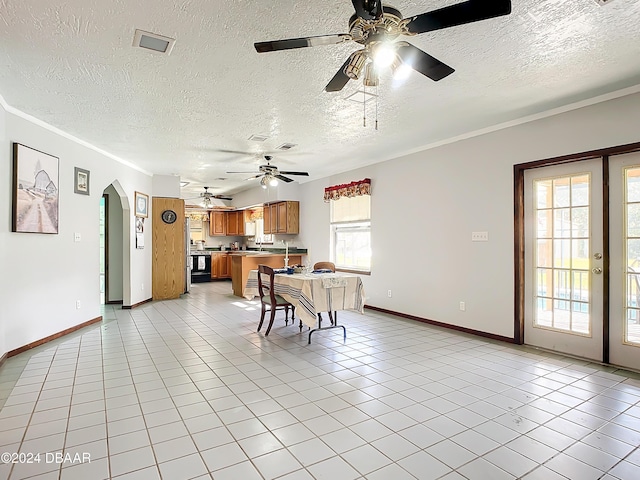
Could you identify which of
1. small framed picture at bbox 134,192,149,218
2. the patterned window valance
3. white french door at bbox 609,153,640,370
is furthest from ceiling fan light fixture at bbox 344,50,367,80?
small framed picture at bbox 134,192,149,218

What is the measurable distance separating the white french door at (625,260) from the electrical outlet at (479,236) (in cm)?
124

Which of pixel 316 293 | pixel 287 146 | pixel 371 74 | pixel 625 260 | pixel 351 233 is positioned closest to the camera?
pixel 371 74

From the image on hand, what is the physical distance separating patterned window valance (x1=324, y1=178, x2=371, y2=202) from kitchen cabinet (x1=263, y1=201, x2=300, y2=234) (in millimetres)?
1230

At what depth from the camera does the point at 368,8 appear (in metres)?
1.58

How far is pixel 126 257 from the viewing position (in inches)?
242

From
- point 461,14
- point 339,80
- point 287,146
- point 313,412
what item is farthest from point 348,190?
point 461,14

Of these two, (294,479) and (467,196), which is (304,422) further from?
(467,196)

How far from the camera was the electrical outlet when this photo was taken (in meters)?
4.35

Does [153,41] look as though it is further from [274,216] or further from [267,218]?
[267,218]

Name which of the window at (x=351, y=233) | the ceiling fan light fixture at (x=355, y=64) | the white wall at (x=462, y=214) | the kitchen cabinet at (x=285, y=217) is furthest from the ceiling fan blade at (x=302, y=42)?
the kitchen cabinet at (x=285, y=217)

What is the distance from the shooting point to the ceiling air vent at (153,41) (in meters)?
2.30

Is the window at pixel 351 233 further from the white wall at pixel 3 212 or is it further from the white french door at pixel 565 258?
Answer: the white wall at pixel 3 212

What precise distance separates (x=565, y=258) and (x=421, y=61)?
2.92m

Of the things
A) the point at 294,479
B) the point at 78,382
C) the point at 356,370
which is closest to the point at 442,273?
the point at 356,370
